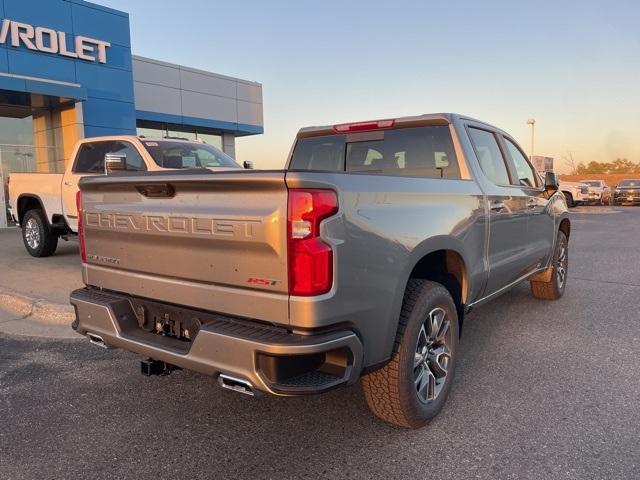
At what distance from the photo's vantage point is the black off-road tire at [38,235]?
893 centimetres

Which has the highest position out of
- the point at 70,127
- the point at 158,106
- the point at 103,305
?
the point at 158,106

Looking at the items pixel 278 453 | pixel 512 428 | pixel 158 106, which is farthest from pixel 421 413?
pixel 158 106

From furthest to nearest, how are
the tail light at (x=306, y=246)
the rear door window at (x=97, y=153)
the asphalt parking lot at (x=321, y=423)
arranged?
the rear door window at (x=97, y=153) → the asphalt parking lot at (x=321, y=423) → the tail light at (x=306, y=246)

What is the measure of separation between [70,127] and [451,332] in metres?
15.4

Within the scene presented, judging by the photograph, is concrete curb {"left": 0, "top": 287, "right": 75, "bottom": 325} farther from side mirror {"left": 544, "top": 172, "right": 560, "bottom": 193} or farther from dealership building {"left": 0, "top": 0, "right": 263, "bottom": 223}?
dealership building {"left": 0, "top": 0, "right": 263, "bottom": 223}

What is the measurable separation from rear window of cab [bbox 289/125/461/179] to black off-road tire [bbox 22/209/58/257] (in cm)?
614

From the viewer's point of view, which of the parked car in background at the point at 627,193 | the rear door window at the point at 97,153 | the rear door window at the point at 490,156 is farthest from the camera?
the parked car in background at the point at 627,193

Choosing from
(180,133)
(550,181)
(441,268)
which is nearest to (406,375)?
(441,268)

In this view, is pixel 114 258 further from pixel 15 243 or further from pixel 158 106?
pixel 158 106

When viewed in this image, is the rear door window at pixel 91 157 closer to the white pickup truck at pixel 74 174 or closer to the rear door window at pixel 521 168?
the white pickup truck at pixel 74 174

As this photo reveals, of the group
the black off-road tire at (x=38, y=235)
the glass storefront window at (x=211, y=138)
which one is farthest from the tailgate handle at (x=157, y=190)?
the glass storefront window at (x=211, y=138)

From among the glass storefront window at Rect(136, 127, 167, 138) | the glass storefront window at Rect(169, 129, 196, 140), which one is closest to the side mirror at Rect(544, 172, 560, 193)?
the glass storefront window at Rect(136, 127, 167, 138)

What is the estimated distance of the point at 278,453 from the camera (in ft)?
9.09

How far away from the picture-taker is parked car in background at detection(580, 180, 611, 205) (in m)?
27.6
